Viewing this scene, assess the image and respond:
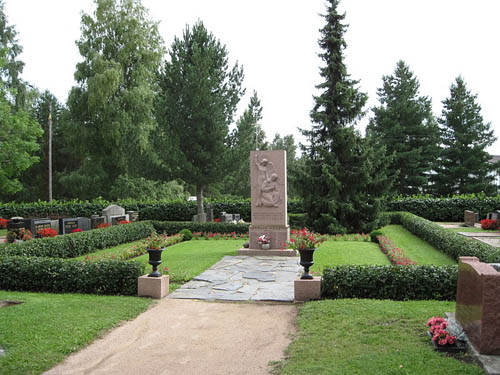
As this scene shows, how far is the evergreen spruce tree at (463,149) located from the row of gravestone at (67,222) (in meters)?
25.6

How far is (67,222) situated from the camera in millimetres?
18438

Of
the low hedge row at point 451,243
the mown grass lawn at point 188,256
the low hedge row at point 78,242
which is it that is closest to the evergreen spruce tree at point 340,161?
the low hedge row at point 451,243

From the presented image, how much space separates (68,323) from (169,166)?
16301 mm

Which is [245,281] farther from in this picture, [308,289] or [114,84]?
[114,84]

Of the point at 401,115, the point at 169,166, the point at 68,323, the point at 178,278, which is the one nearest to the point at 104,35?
the point at 169,166

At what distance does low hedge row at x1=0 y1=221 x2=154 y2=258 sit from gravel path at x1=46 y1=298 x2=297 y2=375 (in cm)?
537

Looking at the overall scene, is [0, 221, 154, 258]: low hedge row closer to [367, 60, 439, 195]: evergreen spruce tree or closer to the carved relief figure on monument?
the carved relief figure on monument

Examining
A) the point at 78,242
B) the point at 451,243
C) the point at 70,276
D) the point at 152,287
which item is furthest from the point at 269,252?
the point at 70,276

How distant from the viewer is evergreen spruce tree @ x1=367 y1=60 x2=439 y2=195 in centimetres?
3362

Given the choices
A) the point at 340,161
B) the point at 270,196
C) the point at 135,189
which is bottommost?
the point at 270,196

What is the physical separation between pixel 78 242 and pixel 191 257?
3.83 metres

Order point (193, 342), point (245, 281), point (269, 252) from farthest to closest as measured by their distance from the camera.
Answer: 1. point (269, 252)
2. point (245, 281)
3. point (193, 342)

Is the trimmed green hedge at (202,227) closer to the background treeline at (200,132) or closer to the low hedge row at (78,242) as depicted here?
the low hedge row at (78,242)

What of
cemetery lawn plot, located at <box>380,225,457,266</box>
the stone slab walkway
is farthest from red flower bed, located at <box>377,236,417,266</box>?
the stone slab walkway
